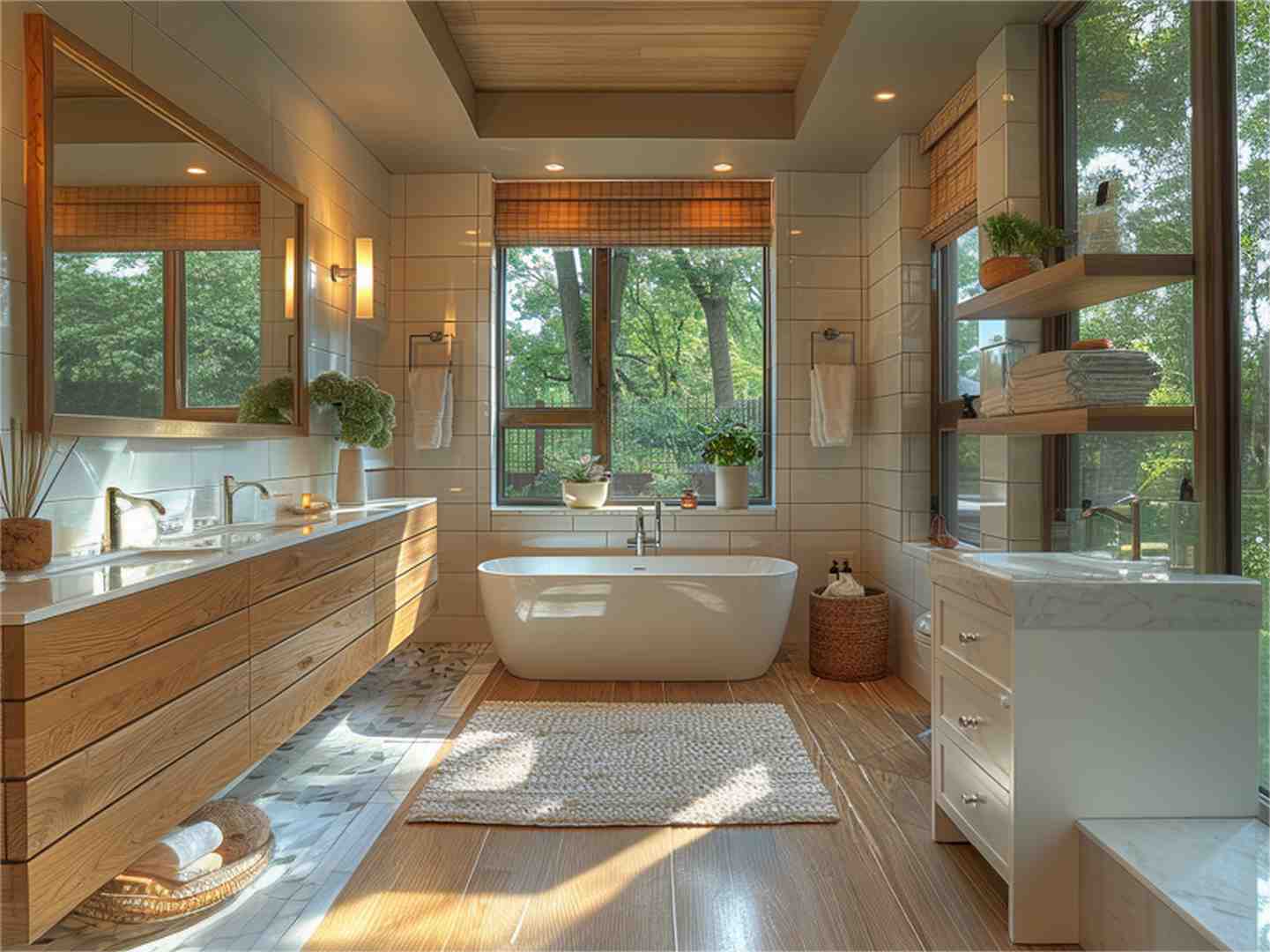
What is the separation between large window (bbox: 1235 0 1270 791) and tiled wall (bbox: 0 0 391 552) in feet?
9.56

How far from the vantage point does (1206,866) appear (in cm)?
162

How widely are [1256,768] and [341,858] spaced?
2.23m

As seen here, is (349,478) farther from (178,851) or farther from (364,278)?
(178,851)

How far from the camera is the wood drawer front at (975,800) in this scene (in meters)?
1.88

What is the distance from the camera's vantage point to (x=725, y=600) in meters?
3.71

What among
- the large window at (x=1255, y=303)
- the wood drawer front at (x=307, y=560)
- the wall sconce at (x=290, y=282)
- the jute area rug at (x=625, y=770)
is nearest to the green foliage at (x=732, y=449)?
the jute area rug at (x=625, y=770)

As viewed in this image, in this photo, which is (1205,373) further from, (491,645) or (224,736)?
(491,645)

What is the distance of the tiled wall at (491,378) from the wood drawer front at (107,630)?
2.51 meters

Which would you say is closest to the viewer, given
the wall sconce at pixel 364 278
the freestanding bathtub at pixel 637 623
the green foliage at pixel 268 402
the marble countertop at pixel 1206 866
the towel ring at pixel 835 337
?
the marble countertop at pixel 1206 866

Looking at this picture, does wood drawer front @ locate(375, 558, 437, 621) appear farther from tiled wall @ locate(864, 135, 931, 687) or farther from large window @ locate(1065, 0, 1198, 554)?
large window @ locate(1065, 0, 1198, 554)

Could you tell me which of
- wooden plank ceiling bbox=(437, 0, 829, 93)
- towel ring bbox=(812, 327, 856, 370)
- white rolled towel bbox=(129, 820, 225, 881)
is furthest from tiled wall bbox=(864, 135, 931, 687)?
white rolled towel bbox=(129, 820, 225, 881)

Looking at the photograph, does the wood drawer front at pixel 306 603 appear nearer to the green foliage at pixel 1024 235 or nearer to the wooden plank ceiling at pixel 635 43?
the wooden plank ceiling at pixel 635 43

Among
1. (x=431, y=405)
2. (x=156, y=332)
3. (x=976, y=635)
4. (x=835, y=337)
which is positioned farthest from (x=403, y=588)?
(x=835, y=337)

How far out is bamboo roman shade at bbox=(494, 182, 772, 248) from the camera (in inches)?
183
